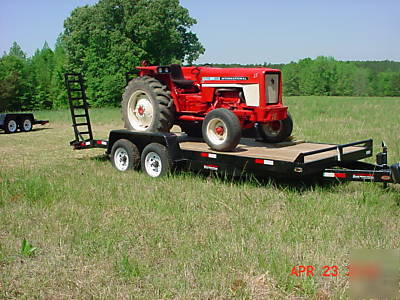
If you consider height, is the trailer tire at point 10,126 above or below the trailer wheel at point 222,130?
below

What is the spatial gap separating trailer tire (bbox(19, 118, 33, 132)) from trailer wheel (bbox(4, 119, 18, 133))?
212mm

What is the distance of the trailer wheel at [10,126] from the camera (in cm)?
1705

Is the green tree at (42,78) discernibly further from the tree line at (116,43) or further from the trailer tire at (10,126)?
the trailer tire at (10,126)

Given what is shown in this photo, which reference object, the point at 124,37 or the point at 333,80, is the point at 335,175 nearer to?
the point at 124,37

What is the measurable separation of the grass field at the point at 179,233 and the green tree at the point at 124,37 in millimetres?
29209

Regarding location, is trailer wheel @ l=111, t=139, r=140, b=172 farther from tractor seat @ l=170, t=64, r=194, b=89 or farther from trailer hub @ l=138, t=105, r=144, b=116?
tractor seat @ l=170, t=64, r=194, b=89

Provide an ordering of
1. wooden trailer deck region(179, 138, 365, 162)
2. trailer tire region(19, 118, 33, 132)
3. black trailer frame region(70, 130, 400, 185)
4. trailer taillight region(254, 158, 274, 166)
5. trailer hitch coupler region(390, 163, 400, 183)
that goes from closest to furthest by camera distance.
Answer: trailer hitch coupler region(390, 163, 400, 183) < black trailer frame region(70, 130, 400, 185) < trailer taillight region(254, 158, 274, 166) < wooden trailer deck region(179, 138, 365, 162) < trailer tire region(19, 118, 33, 132)

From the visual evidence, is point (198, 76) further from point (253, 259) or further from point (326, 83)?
point (326, 83)

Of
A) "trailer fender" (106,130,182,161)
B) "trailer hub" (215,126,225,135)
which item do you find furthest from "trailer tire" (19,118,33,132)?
"trailer hub" (215,126,225,135)

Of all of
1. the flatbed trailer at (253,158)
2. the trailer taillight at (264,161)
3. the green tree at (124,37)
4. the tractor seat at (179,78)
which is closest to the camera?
the flatbed trailer at (253,158)

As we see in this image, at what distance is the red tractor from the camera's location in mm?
7488

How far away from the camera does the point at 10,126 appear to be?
56.3 ft

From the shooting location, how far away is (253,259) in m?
4.27

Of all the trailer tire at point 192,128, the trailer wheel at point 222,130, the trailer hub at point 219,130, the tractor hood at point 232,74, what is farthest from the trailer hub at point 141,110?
the trailer hub at point 219,130
